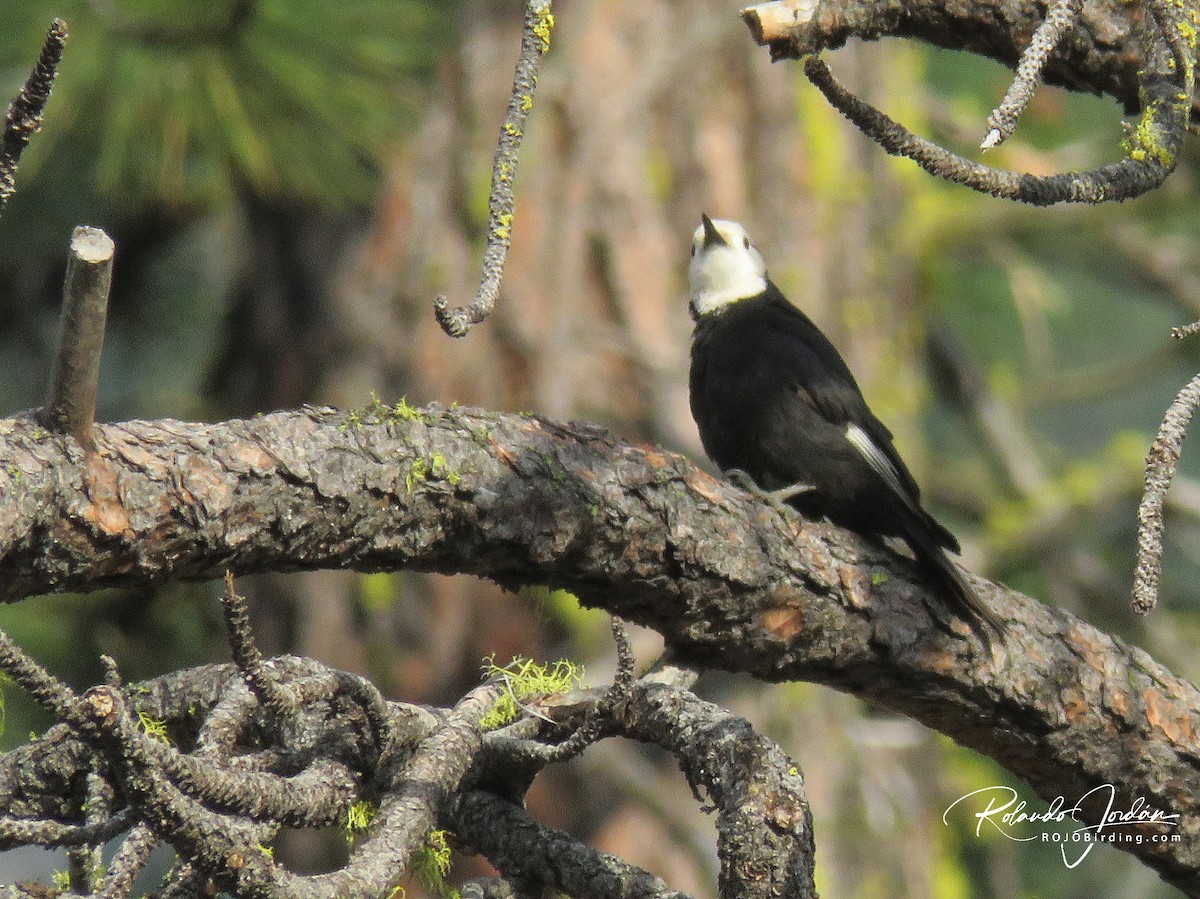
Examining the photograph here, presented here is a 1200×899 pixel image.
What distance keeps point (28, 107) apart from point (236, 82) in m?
2.56

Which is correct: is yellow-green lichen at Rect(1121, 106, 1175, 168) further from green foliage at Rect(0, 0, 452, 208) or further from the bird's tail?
green foliage at Rect(0, 0, 452, 208)

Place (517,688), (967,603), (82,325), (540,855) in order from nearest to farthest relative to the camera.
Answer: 1. (82,325)
2. (540,855)
3. (517,688)
4. (967,603)

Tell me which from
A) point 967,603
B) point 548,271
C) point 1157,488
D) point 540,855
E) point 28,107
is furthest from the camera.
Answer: point 548,271

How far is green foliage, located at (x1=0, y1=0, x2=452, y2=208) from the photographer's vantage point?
11.6 ft

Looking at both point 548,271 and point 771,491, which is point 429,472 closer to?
point 771,491

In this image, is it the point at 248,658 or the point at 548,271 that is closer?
the point at 248,658

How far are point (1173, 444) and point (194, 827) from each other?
1245 mm

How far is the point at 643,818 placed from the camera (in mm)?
4469

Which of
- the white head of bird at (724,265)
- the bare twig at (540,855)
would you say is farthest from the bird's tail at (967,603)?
the white head of bird at (724,265)

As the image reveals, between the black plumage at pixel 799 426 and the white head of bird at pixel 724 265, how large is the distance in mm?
553

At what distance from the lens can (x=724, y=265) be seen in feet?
13.9

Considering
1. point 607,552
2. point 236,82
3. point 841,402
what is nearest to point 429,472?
point 607,552

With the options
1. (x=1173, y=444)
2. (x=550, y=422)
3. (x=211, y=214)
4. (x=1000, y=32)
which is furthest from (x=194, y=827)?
(x=211, y=214)

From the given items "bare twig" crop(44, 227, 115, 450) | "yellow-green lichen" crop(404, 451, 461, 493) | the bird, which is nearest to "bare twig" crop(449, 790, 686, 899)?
"yellow-green lichen" crop(404, 451, 461, 493)
